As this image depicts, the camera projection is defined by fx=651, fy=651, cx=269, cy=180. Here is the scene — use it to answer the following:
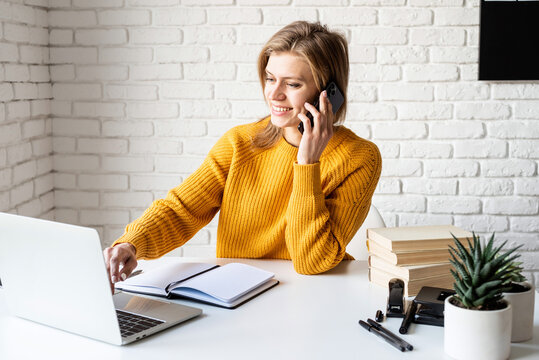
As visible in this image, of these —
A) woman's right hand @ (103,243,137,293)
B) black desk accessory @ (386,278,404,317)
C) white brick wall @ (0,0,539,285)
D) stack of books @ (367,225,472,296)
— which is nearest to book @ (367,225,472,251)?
stack of books @ (367,225,472,296)

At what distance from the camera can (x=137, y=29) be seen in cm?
282

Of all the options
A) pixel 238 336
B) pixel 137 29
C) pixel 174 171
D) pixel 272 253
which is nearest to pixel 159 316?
pixel 238 336

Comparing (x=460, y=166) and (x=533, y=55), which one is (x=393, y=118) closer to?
(x=460, y=166)

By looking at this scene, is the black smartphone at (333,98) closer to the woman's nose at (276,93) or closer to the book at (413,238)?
the woman's nose at (276,93)

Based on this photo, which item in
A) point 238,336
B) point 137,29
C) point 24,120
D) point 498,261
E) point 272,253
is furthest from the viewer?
point 137,29

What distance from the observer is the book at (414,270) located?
1.46m

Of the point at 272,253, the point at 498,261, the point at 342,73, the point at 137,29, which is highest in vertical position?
the point at 137,29

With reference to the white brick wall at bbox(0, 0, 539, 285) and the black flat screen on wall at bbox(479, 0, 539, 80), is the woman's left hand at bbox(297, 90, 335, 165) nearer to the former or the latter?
the white brick wall at bbox(0, 0, 539, 285)

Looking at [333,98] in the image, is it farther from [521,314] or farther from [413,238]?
[521,314]

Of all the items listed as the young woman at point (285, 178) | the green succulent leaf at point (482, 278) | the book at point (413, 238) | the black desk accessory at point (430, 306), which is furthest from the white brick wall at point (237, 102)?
the green succulent leaf at point (482, 278)

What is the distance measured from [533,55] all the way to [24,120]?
2.11 meters

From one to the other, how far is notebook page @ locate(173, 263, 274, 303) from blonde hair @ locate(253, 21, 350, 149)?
0.49 m

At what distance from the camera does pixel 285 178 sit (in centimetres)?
191

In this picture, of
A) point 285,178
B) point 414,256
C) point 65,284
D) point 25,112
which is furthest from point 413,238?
point 25,112
